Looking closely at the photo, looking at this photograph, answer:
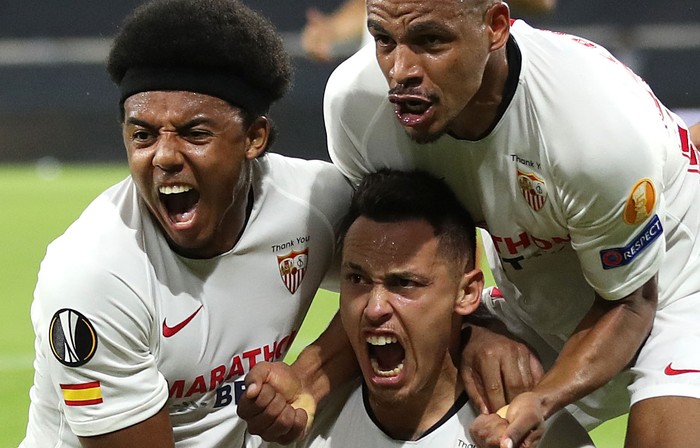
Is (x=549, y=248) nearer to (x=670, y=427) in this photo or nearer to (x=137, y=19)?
(x=670, y=427)

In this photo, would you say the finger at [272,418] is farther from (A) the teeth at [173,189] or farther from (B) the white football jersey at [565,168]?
(B) the white football jersey at [565,168]

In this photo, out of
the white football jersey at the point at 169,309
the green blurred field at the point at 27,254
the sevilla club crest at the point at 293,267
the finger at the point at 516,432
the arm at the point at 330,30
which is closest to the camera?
the finger at the point at 516,432

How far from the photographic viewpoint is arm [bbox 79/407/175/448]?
348cm

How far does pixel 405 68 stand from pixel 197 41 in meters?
0.55

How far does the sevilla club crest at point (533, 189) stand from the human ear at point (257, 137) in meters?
0.72

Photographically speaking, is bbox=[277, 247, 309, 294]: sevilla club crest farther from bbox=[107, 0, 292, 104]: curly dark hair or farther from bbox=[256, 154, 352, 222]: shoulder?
bbox=[107, 0, 292, 104]: curly dark hair

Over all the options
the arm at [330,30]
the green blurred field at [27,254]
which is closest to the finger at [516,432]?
the green blurred field at [27,254]

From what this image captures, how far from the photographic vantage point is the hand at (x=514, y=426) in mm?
3279

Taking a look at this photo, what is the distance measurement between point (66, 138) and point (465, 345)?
12.0 metres

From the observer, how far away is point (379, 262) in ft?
11.8

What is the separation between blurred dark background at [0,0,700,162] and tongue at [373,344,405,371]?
1062 cm

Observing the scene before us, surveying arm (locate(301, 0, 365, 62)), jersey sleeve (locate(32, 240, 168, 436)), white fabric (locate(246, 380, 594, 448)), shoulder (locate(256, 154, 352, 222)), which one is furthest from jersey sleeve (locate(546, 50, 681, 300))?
arm (locate(301, 0, 365, 62))

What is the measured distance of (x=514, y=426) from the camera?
10.8 ft


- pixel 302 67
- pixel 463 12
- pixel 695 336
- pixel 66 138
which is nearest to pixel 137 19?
pixel 463 12
